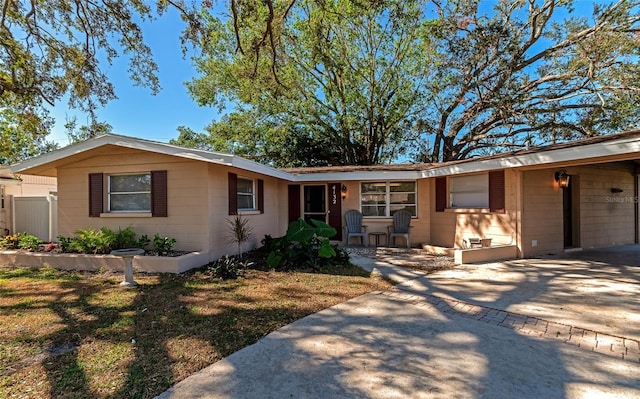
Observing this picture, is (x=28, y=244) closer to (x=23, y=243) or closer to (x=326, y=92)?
(x=23, y=243)

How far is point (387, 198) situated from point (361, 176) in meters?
1.08

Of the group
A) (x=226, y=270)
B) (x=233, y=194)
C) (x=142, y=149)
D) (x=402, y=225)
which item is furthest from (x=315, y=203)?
(x=142, y=149)

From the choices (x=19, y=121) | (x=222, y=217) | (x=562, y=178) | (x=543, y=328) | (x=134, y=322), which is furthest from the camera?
(x=19, y=121)

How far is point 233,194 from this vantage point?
7.58 m

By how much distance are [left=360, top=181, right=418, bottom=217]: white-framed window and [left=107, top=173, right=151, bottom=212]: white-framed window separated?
5.76m

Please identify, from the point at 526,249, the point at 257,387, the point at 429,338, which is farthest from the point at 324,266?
the point at 526,249

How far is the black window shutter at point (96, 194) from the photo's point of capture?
726 centimetres

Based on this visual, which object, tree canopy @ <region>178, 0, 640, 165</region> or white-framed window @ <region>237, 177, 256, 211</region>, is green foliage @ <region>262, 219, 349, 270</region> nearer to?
white-framed window @ <region>237, 177, 256, 211</region>

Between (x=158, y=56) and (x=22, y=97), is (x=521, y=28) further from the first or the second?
(x=22, y=97)

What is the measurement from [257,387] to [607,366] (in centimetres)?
274

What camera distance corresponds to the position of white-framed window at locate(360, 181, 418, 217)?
9.66m

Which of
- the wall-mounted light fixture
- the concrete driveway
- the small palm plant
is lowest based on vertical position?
the concrete driveway

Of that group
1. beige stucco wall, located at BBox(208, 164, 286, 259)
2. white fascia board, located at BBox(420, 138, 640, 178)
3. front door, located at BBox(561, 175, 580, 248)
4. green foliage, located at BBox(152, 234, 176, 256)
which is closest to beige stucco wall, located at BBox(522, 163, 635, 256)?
front door, located at BBox(561, 175, 580, 248)

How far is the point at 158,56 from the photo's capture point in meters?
8.57
